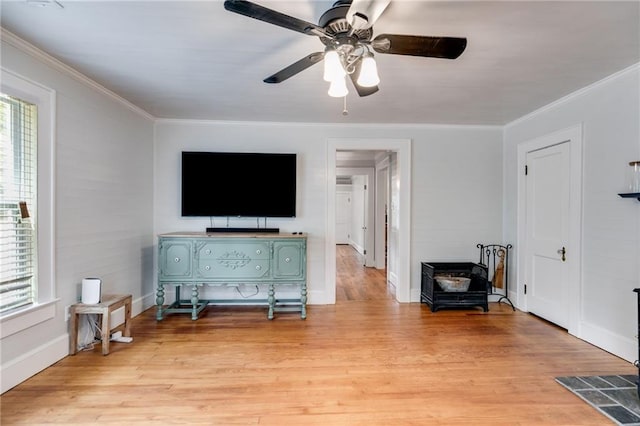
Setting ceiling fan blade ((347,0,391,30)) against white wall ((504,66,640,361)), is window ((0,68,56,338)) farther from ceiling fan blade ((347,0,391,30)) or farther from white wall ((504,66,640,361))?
white wall ((504,66,640,361))

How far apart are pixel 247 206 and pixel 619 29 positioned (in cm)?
357

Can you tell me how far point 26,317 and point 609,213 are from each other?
476cm

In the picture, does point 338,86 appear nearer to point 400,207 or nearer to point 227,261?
point 227,261

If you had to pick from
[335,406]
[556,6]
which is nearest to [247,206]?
[335,406]

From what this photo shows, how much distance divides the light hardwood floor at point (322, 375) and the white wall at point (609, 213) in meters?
0.28

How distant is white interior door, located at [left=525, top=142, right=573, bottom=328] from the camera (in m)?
3.20

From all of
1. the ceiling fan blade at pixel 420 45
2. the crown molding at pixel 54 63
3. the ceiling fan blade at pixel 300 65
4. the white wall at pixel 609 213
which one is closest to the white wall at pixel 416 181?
the crown molding at pixel 54 63

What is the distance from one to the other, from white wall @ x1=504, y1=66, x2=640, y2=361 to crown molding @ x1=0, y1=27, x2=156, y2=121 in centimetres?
461

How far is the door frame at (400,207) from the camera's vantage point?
13.4ft

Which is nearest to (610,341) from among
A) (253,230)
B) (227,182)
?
(253,230)

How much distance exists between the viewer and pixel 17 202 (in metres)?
2.23

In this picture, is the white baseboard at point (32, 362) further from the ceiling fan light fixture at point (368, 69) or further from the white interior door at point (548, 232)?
the white interior door at point (548, 232)

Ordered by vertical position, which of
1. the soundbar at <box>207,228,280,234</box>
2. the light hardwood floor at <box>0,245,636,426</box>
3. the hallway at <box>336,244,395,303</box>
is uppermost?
the soundbar at <box>207,228,280,234</box>

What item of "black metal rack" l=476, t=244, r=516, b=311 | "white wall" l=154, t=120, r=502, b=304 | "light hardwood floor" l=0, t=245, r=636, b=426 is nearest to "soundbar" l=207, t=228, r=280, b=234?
"white wall" l=154, t=120, r=502, b=304
